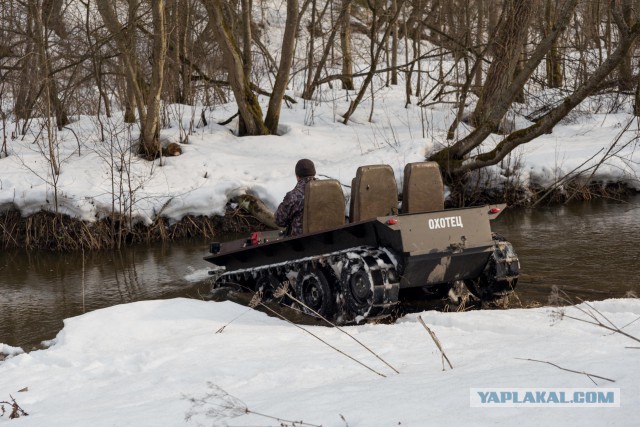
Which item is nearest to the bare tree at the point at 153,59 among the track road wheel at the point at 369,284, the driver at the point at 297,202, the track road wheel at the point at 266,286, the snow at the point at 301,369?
the track road wheel at the point at 266,286

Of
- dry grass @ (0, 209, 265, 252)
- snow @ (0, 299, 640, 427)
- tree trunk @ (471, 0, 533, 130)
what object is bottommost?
snow @ (0, 299, 640, 427)

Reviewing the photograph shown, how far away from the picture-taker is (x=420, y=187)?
8.29 metres

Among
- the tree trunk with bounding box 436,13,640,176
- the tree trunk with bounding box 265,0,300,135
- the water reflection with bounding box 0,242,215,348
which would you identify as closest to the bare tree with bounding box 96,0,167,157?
the tree trunk with bounding box 265,0,300,135

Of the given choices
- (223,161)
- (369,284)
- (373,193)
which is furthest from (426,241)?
(223,161)

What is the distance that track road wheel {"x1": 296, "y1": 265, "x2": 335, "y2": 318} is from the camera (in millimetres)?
8031

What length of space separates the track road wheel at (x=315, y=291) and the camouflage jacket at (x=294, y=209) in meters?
0.56

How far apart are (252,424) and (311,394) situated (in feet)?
1.91

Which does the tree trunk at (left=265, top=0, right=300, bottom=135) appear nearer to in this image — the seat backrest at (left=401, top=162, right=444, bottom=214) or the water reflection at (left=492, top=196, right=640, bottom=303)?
Result: the water reflection at (left=492, top=196, right=640, bottom=303)

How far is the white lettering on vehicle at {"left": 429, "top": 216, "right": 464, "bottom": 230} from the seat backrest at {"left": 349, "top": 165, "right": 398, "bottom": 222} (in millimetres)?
627

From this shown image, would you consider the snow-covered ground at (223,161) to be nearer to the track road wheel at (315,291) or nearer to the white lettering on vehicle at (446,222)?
the track road wheel at (315,291)

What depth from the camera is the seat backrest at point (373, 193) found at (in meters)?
8.05

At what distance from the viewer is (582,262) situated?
10094 millimetres

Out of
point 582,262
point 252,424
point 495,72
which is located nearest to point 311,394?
point 252,424

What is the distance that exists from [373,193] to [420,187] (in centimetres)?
54
